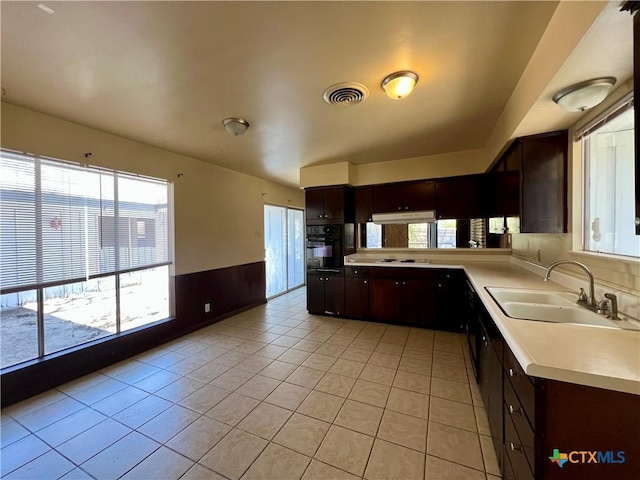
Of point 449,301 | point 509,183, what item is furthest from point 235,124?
point 449,301

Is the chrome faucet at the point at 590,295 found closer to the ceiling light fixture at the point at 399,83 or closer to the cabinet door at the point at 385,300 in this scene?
the ceiling light fixture at the point at 399,83

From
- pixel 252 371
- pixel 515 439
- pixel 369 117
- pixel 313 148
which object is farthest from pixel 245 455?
pixel 313 148

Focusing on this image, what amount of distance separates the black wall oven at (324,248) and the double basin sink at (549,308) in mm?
2522

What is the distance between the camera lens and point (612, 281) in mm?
1534

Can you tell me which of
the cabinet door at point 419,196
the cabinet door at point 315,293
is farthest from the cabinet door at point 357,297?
the cabinet door at point 419,196

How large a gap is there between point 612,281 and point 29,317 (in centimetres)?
446

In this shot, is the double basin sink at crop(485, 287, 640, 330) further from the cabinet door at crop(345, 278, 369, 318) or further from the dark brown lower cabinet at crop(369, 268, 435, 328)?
the cabinet door at crop(345, 278, 369, 318)

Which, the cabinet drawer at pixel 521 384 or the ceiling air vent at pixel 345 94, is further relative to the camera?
the ceiling air vent at pixel 345 94

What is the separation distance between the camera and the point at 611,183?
1.70 m

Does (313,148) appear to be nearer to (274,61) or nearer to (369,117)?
(369,117)

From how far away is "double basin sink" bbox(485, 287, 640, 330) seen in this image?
135 centimetres

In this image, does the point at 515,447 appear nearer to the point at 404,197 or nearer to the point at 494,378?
the point at 494,378

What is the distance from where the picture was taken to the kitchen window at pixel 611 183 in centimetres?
155

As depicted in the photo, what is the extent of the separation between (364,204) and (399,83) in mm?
2619
